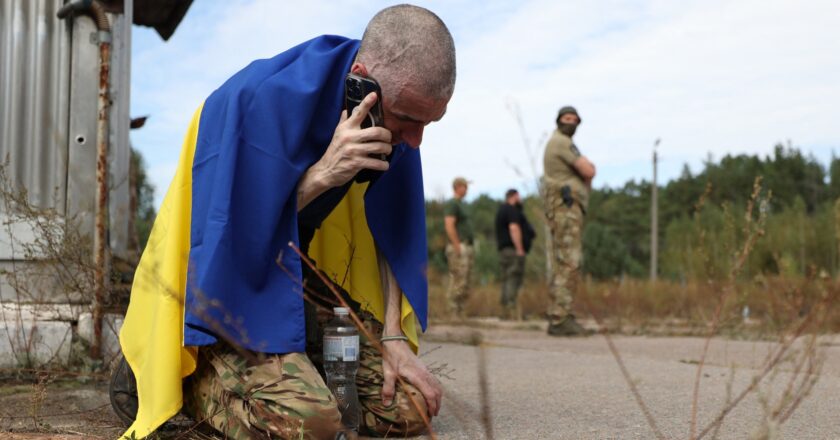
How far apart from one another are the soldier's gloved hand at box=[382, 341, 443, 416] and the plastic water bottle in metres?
0.11

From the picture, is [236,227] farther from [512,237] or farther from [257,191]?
[512,237]

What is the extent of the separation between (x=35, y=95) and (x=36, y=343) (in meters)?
1.35

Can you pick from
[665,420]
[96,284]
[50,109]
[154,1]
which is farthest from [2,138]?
→ [665,420]

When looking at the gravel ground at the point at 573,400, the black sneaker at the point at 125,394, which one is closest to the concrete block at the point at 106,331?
the gravel ground at the point at 573,400

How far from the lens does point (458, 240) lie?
10.9m

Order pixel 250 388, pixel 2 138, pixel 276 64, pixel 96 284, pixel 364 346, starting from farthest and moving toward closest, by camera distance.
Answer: pixel 2 138 → pixel 96 284 → pixel 364 346 → pixel 276 64 → pixel 250 388

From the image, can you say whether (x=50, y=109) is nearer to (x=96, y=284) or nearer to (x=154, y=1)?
(x=96, y=284)

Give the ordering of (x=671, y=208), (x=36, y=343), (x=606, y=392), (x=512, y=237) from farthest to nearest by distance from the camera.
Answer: (x=671, y=208) → (x=512, y=237) → (x=36, y=343) → (x=606, y=392)

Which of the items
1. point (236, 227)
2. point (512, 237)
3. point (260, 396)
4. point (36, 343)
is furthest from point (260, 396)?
point (512, 237)

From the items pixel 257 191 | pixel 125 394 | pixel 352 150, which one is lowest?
pixel 125 394

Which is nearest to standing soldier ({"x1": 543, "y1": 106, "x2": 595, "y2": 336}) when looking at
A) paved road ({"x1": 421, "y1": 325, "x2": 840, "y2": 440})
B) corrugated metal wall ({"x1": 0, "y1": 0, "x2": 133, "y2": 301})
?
paved road ({"x1": 421, "y1": 325, "x2": 840, "y2": 440})

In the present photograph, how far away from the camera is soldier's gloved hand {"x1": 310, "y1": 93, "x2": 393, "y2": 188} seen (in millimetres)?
2559

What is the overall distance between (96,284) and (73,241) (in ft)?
0.79

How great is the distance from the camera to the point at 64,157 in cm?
475
